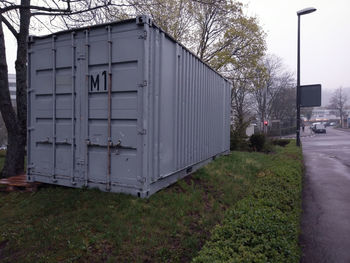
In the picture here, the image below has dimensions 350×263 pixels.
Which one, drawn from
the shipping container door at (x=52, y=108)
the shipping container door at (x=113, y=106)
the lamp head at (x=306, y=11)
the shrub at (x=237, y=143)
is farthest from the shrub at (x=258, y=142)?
the shipping container door at (x=52, y=108)

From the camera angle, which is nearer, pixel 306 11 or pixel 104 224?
pixel 104 224

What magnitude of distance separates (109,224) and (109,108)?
1952 mm

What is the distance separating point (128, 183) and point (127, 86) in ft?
5.51

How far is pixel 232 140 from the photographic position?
16.5 meters

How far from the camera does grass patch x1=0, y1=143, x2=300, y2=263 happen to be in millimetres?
3502

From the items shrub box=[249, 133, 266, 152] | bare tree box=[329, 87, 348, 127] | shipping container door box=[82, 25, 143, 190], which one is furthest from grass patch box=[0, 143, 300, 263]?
bare tree box=[329, 87, 348, 127]

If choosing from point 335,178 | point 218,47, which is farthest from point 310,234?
point 218,47

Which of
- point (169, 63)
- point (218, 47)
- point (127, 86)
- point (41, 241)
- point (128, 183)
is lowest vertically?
point (41, 241)

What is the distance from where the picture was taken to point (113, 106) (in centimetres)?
478

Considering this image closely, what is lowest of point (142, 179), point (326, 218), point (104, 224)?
point (326, 218)

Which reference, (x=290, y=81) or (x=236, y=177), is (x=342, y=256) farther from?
(x=290, y=81)

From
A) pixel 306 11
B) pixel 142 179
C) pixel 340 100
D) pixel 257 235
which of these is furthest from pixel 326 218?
pixel 340 100

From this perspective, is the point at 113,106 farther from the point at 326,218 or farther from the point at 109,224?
the point at 326,218

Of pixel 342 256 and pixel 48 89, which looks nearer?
pixel 342 256
